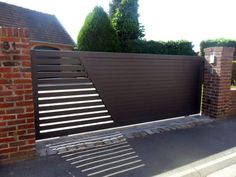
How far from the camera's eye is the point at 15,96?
3.11 m

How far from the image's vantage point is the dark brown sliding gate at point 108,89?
154 inches

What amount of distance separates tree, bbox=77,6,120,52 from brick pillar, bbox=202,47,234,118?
14.2 ft

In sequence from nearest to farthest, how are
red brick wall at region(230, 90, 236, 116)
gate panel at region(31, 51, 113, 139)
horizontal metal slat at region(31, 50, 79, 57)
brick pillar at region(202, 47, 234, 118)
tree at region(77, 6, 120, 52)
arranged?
1. horizontal metal slat at region(31, 50, 79, 57)
2. gate panel at region(31, 51, 113, 139)
3. brick pillar at region(202, 47, 234, 118)
4. red brick wall at region(230, 90, 236, 116)
5. tree at region(77, 6, 120, 52)

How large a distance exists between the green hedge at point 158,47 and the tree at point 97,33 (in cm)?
141

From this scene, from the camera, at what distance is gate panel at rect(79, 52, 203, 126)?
176 inches

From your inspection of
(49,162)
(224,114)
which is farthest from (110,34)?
(49,162)

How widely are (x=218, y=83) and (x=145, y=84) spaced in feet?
6.39

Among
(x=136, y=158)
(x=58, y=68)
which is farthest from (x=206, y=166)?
(x=58, y=68)

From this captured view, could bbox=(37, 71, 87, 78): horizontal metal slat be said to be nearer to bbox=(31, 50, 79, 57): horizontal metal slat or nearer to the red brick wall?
bbox=(31, 50, 79, 57): horizontal metal slat

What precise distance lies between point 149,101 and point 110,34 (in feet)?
15.6

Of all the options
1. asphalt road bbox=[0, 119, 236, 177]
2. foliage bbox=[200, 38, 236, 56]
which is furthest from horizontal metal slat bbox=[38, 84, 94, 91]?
foliage bbox=[200, 38, 236, 56]

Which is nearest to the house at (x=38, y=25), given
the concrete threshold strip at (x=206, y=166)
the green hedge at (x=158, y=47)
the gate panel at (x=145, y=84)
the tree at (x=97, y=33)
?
the tree at (x=97, y=33)

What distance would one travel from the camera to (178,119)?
551 cm

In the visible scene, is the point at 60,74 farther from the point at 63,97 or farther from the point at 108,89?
the point at 108,89
